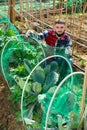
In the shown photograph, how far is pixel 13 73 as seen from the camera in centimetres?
443

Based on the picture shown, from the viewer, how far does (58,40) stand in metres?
4.37

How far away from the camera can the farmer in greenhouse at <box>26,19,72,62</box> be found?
4.18 meters

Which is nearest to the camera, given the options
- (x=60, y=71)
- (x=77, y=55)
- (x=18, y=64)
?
(x=60, y=71)

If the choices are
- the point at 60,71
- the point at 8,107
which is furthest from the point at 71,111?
the point at 8,107

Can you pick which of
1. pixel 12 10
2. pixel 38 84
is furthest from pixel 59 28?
pixel 12 10

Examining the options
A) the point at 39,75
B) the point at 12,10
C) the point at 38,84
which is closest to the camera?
the point at 38,84

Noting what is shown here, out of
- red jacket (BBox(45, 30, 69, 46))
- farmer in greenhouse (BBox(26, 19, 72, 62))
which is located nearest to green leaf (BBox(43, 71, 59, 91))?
farmer in greenhouse (BBox(26, 19, 72, 62))

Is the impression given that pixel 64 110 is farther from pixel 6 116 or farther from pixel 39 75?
pixel 6 116

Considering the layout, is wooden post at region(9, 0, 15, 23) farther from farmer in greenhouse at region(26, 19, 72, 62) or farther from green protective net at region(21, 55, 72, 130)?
green protective net at region(21, 55, 72, 130)

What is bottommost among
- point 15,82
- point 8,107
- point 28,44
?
point 8,107

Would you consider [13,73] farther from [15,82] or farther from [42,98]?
[42,98]

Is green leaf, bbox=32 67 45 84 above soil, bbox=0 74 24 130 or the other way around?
above

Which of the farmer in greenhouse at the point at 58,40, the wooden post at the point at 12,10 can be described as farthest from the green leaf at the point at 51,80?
the wooden post at the point at 12,10

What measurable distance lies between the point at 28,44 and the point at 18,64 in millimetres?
343
